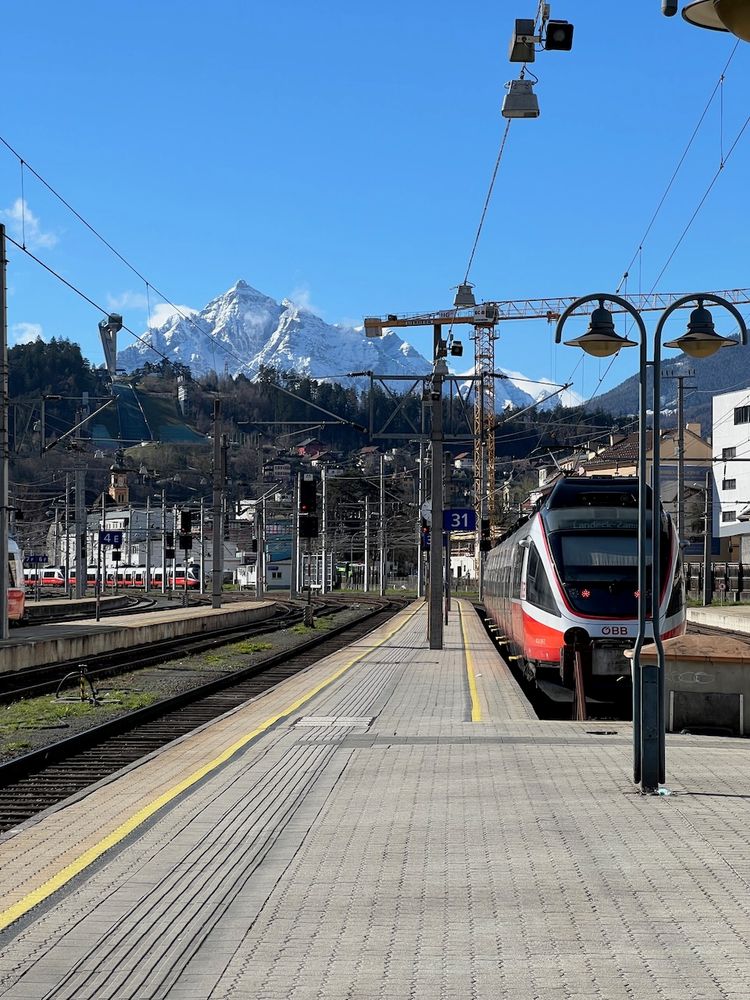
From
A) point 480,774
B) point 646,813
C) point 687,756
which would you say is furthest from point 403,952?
point 687,756

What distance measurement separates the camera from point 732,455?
95.6 meters

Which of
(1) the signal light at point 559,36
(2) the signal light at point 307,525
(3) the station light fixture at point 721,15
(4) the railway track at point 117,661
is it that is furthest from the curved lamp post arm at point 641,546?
(2) the signal light at point 307,525

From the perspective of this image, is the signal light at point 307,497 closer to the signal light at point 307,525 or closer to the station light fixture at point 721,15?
the signal light at point 307,525

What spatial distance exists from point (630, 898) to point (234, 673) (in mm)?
20446

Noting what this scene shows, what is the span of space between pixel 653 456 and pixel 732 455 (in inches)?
3459

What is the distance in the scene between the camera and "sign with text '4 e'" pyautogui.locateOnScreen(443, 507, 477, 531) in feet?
108

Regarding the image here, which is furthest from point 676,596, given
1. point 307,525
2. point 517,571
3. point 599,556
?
point 307,525

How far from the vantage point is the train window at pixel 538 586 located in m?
20.2

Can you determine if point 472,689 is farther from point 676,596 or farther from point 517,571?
point 676,596

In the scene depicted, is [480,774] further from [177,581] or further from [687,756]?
[177,581]

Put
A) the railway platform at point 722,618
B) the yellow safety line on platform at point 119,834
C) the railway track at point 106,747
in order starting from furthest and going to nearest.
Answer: the railway platform at point 722,618 < the railway track at point 106,747 < the yellow safety line on platform at point 119,834

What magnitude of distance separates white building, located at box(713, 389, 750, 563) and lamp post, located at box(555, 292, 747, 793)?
8144cm

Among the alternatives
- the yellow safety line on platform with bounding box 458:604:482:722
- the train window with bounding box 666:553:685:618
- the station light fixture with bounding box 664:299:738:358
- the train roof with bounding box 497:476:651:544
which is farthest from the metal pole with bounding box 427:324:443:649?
the station light fixture with bounding box 664:299:738:358

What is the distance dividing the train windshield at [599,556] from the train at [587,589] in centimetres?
1
